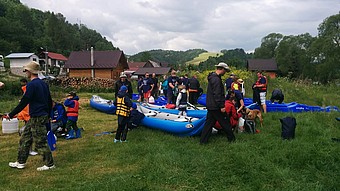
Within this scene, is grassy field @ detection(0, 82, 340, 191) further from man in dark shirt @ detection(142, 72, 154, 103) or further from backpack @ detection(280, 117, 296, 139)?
man in dark shirt @ detection(142, 72, 154, 103)

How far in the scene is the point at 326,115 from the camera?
8508 millimetres

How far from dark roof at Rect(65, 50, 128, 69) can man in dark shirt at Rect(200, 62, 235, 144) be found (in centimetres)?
A: 3168

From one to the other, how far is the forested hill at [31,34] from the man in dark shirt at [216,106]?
63.5 meters

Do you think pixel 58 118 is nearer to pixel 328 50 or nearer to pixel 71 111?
pixel 71 111

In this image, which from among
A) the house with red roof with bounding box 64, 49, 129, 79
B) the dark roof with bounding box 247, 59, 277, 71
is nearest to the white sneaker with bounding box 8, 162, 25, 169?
the house with red roof with bounding box 64, 49, 129, 79

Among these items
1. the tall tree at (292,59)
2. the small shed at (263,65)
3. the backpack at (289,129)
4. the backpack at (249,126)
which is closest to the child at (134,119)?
the backpack at (249,126)

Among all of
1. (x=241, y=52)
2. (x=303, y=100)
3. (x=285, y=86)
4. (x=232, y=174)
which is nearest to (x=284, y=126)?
(x=232, y=174)

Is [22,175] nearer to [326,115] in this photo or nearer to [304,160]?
[304,160]

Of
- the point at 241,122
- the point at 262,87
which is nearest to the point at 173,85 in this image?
the point at 262,87

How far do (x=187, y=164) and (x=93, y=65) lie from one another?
33849 mm

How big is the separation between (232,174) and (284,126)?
101 inches

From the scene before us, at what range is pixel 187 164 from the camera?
492 cm

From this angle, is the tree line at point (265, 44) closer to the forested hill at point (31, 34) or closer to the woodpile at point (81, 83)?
the forested hill at point (31, 34)

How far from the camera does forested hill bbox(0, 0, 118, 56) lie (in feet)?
201
